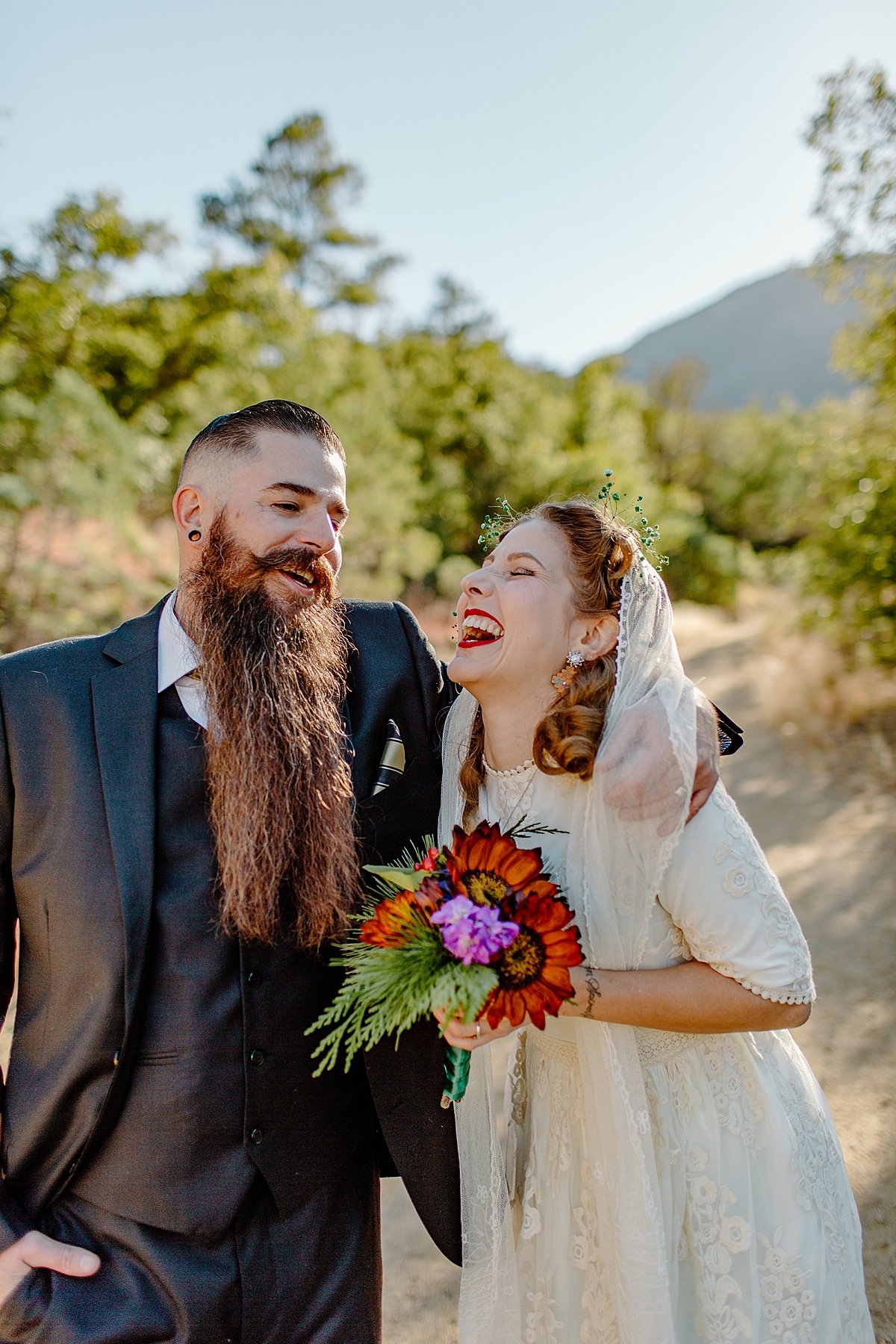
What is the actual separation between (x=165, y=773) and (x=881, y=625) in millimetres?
9432

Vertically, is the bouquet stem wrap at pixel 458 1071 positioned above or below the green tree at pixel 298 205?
below

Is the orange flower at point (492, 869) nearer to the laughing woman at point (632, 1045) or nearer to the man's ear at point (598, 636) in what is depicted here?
the laughing woman at point (632, 1045)

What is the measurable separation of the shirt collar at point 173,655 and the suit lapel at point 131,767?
3 cm

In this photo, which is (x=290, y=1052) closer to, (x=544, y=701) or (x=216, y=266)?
(x=544, y=701)

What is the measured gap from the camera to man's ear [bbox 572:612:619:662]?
2.11 m

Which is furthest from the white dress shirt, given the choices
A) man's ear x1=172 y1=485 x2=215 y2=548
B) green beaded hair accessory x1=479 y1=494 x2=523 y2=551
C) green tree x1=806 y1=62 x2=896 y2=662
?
green tree x1=806 y1=62 x2=896 y2=662

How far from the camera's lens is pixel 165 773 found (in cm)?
192

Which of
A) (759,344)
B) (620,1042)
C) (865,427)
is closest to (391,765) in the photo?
(620,1042)

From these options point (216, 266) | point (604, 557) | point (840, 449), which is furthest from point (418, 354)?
point (604, 557)

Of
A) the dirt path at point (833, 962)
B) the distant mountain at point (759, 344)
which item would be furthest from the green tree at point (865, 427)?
the distant mountain at point (759, 344)

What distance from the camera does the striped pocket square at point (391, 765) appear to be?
209cm

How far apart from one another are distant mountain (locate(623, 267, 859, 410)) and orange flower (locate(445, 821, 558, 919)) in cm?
9460

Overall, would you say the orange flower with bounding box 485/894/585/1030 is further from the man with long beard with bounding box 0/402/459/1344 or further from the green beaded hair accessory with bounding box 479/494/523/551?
the green beaded hair accessory with bounding box 479/494/523/551

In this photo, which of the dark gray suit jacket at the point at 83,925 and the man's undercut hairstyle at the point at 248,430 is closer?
the dark gray suit jacket at the point at 83,925
